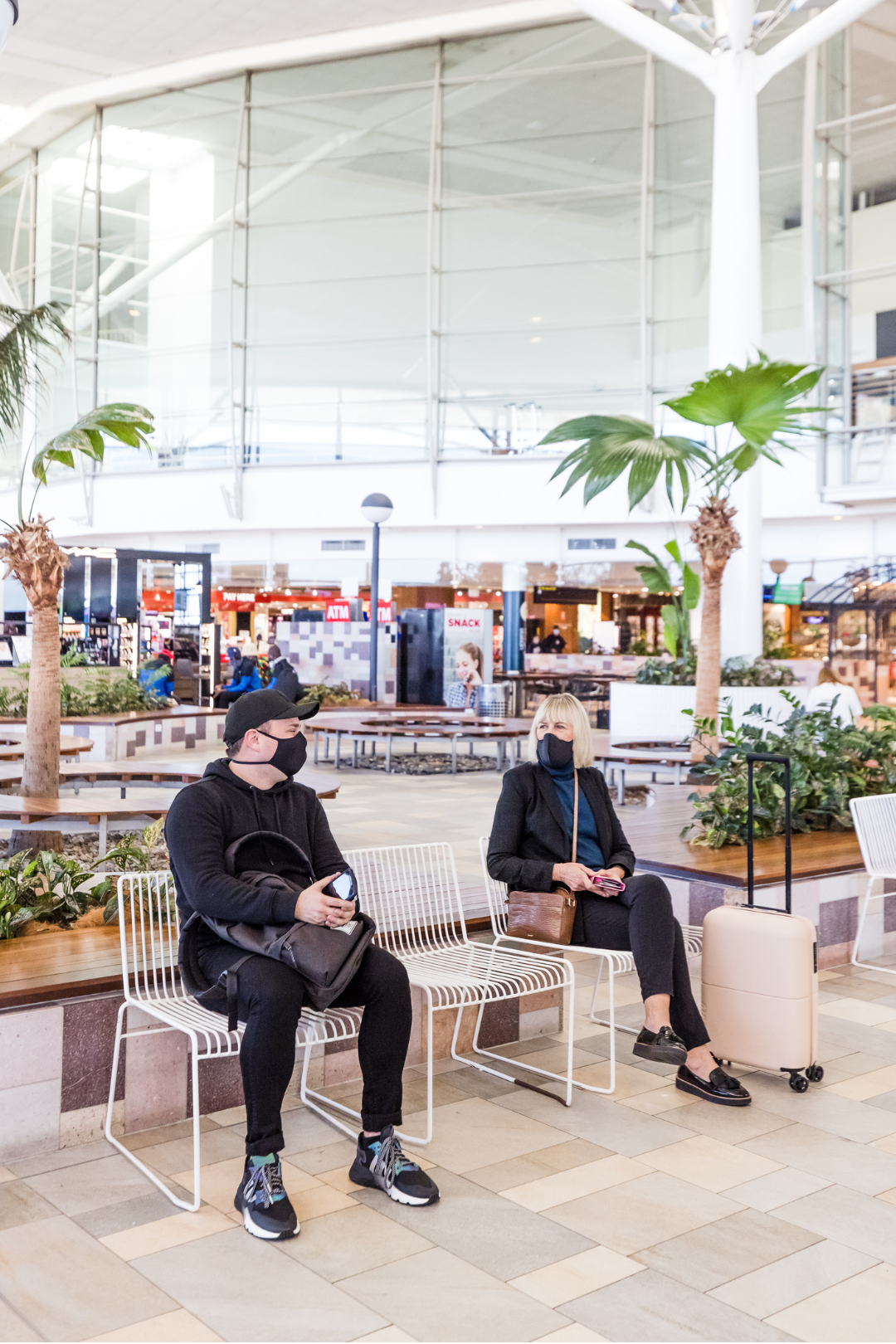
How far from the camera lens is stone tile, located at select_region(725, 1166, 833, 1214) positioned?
331 centimetres

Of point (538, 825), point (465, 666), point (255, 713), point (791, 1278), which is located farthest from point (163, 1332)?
point (465, 666)

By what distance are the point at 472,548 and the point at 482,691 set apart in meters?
5.87

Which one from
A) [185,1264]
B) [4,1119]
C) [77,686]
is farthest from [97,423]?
[77,686]

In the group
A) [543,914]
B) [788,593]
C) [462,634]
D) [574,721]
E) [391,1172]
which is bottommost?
[391,1172]

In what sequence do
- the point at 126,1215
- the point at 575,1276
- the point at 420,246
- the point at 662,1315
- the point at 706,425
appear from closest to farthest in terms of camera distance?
the point at 662,1315
the point at 575,1276
the point at 126,1215
the point at 706,425
the point at 420,246

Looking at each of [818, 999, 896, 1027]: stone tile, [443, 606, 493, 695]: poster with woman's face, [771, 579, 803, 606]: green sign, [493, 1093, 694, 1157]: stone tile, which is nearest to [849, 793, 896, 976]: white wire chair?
[818, 999, 896, 1027]: stone tile

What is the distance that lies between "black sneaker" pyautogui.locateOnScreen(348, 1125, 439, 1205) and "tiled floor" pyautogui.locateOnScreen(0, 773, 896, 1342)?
36 mm

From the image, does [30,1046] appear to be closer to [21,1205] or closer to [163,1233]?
[21,1205]

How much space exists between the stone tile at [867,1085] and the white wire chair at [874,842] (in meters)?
1.28

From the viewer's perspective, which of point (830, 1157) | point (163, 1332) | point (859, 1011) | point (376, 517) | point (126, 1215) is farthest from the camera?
point (376, 517)

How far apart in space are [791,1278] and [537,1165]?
34.0 inches

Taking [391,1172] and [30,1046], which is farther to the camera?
[30,1046]

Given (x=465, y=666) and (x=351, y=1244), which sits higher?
(x=465, y=666)

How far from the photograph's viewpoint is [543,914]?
4258mm
